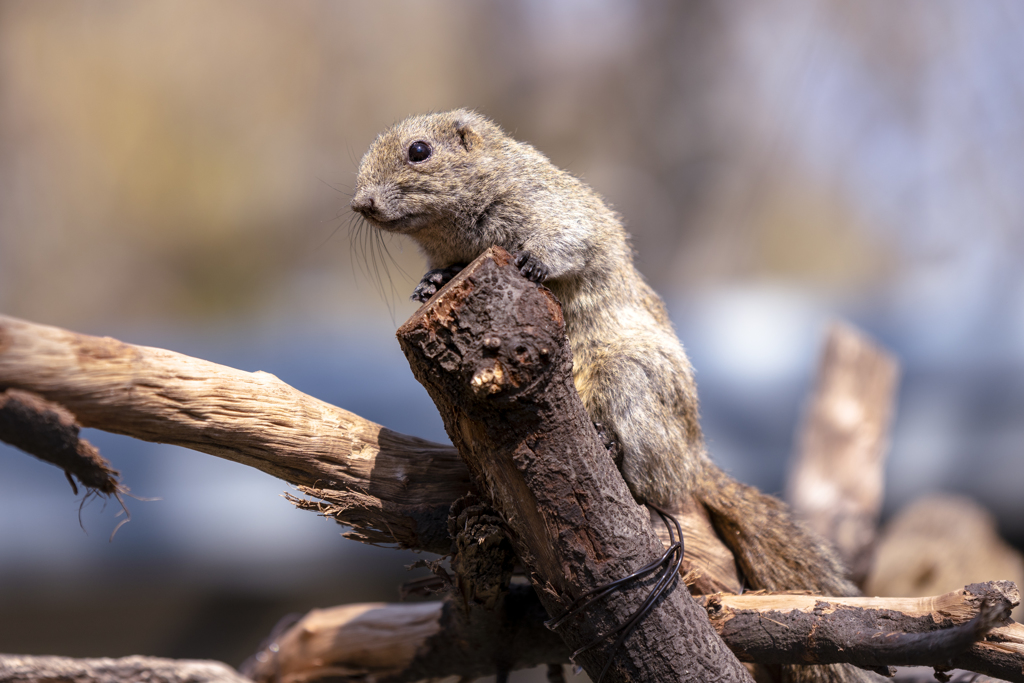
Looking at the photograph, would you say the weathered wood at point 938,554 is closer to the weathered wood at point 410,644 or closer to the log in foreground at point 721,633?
the log in foreground at point 721,633

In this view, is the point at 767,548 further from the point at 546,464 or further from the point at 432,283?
the point at 432,283

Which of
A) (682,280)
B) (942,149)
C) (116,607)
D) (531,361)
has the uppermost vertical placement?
(942,149)

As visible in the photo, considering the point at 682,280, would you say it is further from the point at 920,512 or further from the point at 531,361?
the point at 531,361

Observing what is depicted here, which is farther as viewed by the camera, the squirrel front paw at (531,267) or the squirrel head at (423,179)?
the squirrel head at (423,179)

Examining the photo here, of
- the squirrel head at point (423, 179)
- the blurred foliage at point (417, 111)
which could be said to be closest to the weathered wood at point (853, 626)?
the squirrel head at point (423, 179)

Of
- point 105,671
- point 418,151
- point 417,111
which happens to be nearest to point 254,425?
point 418,151

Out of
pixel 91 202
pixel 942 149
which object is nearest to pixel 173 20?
pixel 91 202

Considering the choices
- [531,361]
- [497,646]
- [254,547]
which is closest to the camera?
[531,361]
